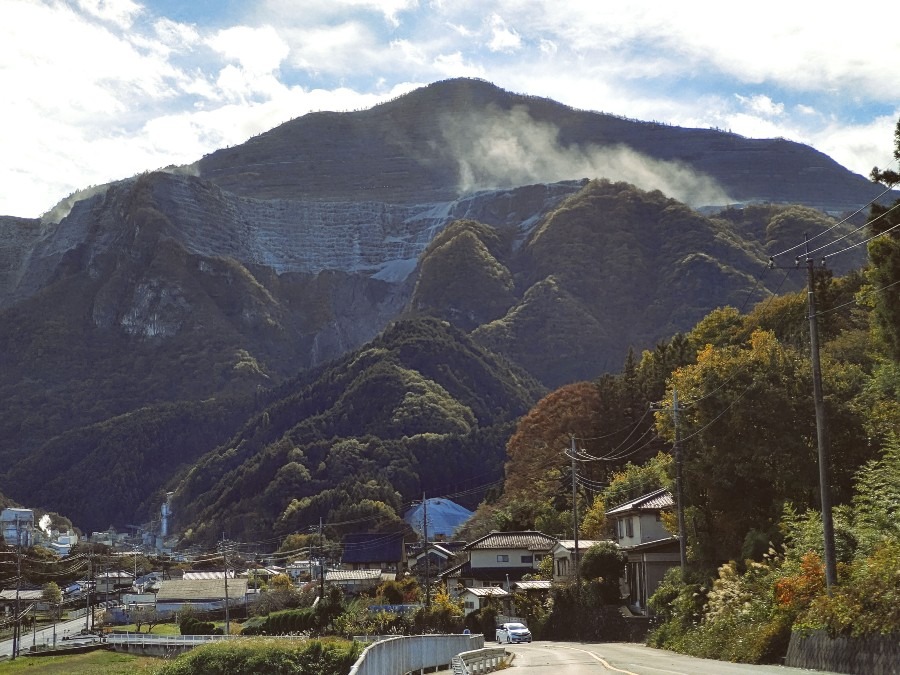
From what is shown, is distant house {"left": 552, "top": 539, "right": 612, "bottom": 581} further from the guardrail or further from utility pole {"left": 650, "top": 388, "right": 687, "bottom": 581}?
the guardrail

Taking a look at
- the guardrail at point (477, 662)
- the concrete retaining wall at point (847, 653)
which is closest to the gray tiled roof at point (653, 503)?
the guardrail at point (477, 662)

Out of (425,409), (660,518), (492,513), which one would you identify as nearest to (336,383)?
(425,409)

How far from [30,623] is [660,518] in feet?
216

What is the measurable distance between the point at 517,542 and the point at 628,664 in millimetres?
53191

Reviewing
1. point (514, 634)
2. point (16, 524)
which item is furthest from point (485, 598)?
point (16, 524)

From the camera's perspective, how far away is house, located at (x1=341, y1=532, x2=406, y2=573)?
11838 cm

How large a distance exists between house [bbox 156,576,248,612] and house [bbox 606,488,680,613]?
45492 mm

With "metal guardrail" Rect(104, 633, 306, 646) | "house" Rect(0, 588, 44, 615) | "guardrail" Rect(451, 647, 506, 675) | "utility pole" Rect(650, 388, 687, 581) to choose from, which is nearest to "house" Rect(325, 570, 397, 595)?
"metal guardrail" Rect(104, 633, 306, 646)

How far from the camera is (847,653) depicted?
82.8 feet

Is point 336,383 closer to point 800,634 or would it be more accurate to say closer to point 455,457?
point 455,457

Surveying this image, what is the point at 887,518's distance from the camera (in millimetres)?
30562

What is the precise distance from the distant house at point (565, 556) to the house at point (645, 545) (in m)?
2.68

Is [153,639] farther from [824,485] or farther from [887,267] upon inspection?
[824,485]

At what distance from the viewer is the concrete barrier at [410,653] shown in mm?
25016
